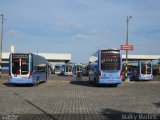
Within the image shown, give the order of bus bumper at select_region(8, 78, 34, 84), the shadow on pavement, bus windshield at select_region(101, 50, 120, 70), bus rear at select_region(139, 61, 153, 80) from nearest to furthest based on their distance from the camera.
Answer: the shadow on pavement
bus bumper at select_region(8, 78, 34, 84)
bus windshield at select_region(101, 50, 120, 70)
bus rear at select_region(139, 61, 153, 80)

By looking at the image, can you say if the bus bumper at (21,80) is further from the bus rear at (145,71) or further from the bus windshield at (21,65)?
the bus rear at (145,71)

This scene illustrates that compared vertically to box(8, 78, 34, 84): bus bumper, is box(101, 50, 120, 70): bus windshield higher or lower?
higher

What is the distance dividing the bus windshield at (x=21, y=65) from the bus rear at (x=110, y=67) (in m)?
6.33

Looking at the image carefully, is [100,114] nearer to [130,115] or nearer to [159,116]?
[130,115]

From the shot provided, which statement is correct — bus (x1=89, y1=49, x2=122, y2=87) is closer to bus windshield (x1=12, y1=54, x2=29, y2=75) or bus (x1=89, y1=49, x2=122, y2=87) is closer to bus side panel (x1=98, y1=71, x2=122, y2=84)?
bus side panel (x1=98, y1=71, x2=122, y2=84)

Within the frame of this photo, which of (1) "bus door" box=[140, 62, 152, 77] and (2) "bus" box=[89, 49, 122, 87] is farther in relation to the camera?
(1) "bus door" box=[140, 62, 152, 77]

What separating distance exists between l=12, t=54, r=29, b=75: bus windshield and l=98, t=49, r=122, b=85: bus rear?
6.33 meters

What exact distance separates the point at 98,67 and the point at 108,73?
41.2 inches

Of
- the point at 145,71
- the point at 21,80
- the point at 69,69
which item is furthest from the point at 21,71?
the point at 69,69

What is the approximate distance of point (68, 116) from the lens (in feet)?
43.4

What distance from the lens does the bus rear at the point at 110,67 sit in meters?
32.6

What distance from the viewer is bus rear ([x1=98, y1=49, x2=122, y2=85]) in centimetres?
3262

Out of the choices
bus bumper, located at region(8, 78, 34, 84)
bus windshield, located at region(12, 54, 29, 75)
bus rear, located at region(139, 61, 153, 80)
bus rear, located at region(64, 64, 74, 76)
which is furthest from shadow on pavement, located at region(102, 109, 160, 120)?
bus rear, located at region(64, 64, 74, 76)

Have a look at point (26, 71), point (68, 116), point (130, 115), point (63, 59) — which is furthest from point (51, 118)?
point (63, 59)
